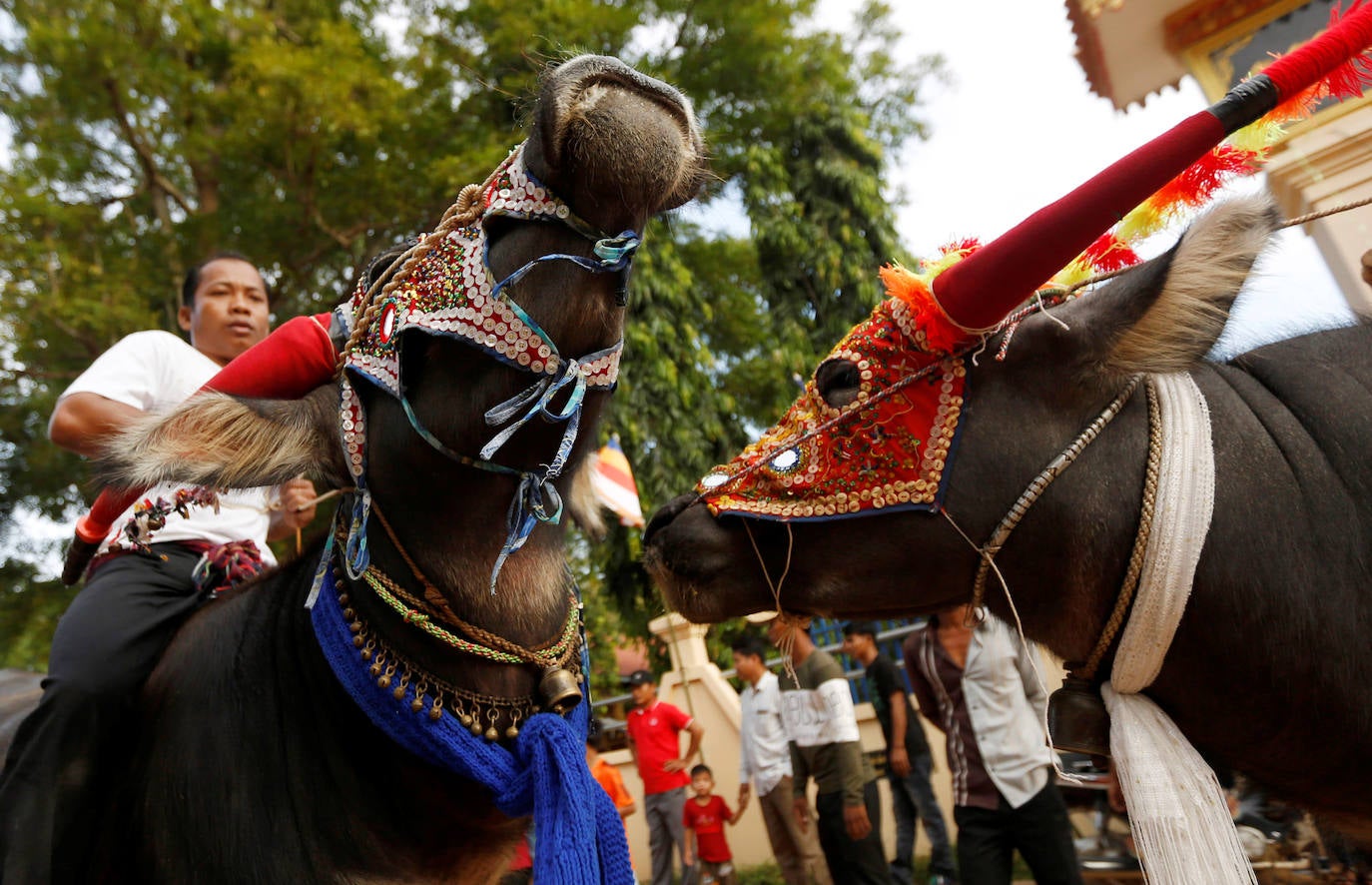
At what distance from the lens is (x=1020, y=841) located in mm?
5043

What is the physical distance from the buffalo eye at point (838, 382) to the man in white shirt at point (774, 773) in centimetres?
615

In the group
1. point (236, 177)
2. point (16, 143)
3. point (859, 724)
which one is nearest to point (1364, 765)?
point (859, 724)

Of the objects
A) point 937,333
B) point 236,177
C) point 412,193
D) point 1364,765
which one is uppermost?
point 236,177

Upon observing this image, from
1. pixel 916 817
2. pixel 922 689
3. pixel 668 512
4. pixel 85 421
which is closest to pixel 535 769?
pixel 668 512

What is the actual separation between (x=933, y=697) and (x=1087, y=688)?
13.9ft

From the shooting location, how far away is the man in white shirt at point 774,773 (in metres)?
7.88

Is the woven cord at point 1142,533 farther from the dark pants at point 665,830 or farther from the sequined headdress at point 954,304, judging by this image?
the dark pants at point 665,830

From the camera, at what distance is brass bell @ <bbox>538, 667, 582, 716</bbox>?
1.97 metres

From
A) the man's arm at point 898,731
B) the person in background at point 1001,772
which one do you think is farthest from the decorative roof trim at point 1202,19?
the man's arm at point 898,731

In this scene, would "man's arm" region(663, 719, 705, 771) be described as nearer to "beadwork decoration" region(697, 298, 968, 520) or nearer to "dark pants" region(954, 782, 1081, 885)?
"dark pants" region(954, 782, 1081, 885)

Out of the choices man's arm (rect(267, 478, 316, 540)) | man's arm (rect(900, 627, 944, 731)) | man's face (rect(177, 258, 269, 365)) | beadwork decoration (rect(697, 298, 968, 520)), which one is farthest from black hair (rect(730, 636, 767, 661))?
beadwork decoration (rect(697, 298, 968, 520))

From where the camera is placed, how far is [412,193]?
42.4ft

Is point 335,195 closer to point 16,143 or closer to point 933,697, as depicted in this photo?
point 16,143

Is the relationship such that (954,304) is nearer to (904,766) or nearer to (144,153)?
(904,766)
